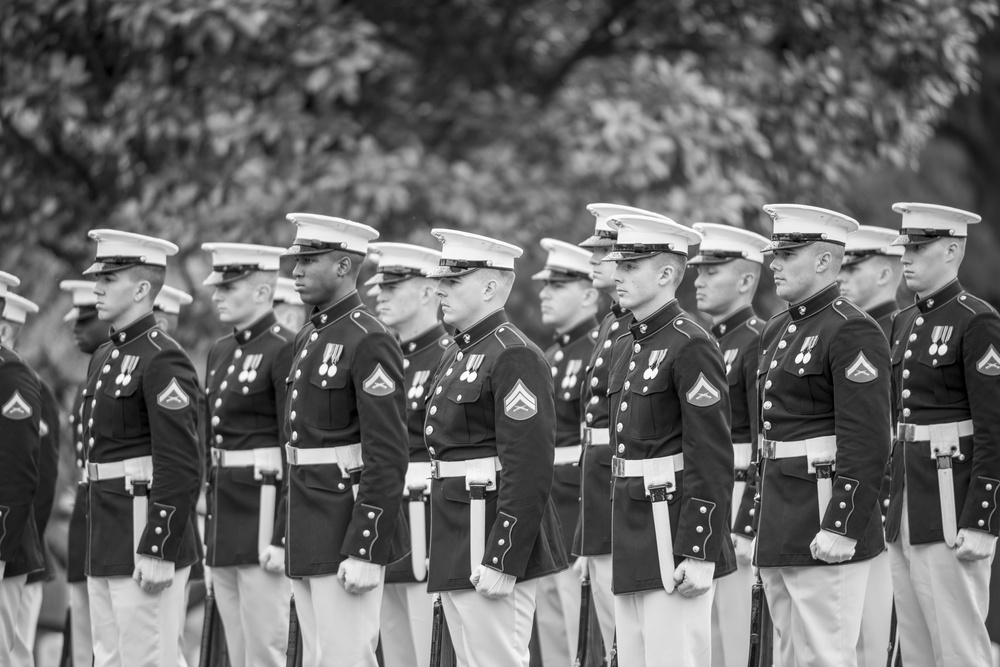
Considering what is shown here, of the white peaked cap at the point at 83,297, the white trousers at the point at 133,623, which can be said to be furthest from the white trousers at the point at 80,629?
the white peaked cap at the point at 83,297

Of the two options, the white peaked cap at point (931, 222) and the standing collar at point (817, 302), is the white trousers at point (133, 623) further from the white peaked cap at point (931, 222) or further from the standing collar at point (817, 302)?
the white peaked cap at point (931, 222)

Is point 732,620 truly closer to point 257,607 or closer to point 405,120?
point 257,607

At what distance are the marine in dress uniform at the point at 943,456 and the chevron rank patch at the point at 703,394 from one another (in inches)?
47.3

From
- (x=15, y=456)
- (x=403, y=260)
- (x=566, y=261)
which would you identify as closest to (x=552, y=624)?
(x=566, y=261)

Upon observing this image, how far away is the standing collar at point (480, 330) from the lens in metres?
5.39

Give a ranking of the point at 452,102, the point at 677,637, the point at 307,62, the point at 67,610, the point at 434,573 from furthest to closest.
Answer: the point at 452,102
the point at 307,62
the point at 67,610
the point at 434,573
the point at 677,637

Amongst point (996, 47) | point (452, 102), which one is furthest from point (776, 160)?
point (996, 47)

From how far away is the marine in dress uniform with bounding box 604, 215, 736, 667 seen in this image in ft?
15.7

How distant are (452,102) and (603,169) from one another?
184 centimetres

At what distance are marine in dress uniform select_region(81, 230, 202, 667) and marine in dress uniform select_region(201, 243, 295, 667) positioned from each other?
372mm

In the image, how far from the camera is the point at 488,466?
527 cm

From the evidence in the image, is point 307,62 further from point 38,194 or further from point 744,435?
point 744,435

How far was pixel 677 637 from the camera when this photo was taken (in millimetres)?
4852

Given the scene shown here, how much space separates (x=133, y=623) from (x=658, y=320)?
8.13 feet
